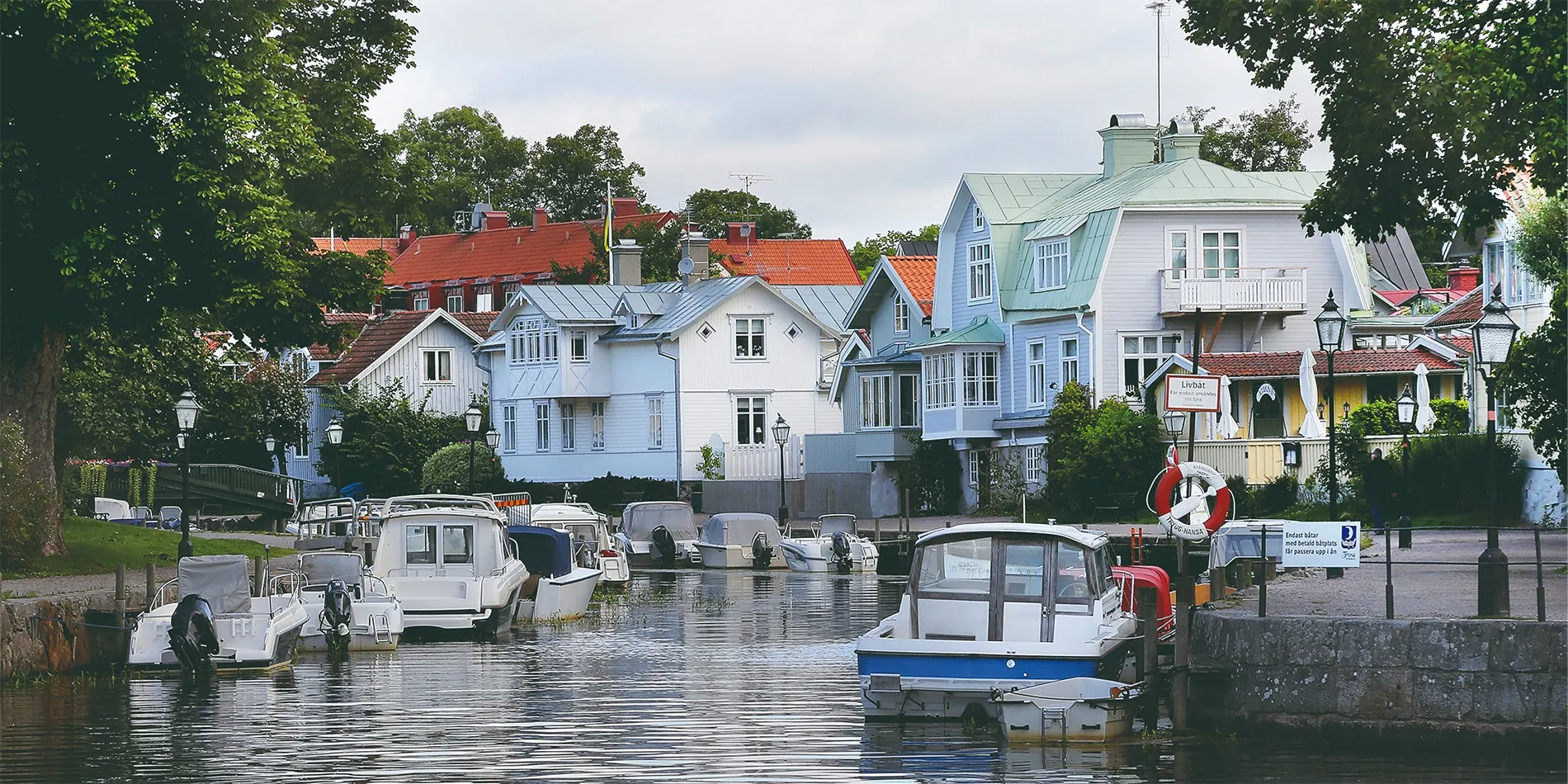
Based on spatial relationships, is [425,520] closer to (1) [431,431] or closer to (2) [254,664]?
(2) [254,664]

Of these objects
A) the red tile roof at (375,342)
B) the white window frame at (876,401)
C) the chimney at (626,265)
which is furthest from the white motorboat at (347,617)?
the red tile roof at (375,342)

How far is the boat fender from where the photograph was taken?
59.7 meters

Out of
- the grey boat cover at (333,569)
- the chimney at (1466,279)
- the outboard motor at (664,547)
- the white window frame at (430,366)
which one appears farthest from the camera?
the white window frame at (430,366)

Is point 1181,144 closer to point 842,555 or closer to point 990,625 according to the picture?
point 842,555

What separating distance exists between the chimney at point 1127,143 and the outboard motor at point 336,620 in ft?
128

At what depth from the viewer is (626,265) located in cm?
8844

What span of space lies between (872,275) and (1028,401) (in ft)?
35.8

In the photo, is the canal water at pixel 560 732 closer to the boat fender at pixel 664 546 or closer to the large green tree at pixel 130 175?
the large green tree at pixel 130 175

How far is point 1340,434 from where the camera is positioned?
49906 millimetres

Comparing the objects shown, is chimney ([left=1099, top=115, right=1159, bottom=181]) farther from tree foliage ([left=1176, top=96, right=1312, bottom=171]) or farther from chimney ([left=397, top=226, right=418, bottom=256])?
chimney ([left=397, top=226, right=418, bottom=256])

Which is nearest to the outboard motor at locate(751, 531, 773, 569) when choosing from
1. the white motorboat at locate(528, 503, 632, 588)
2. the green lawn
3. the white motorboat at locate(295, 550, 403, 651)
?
the white motorboat at locate(528, 503, 632, 588)

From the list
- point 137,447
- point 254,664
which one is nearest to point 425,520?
point 254,664

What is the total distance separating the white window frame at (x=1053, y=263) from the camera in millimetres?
61562

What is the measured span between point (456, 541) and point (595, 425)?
46.4m
